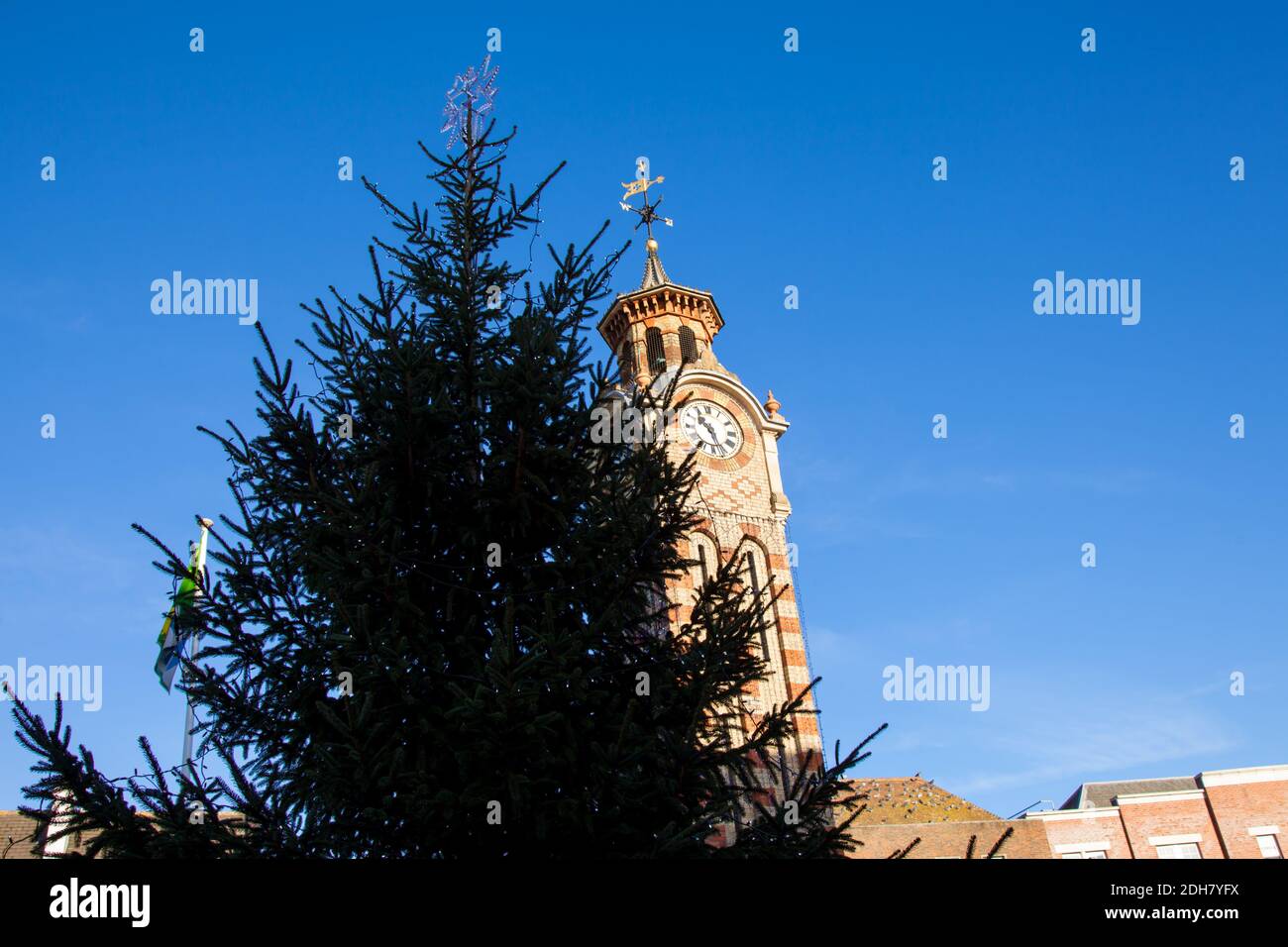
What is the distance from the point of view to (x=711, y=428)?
1191 inches

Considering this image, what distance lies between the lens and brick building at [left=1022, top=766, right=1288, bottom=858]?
25.9m

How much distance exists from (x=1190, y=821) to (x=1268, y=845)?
6.80 feet

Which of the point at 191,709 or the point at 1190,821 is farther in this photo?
the point at 1190,821

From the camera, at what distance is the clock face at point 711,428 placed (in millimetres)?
29688

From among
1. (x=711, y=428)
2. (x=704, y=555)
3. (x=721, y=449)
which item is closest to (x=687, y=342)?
(x=711, y=428)

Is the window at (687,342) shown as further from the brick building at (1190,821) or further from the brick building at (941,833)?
the brick building at (1190,821)

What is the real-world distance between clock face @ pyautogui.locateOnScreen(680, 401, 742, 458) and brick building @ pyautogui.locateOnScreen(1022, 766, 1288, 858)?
13505 mm

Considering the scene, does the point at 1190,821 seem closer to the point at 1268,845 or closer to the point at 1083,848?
the point at 1268,845

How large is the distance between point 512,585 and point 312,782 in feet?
8.07
